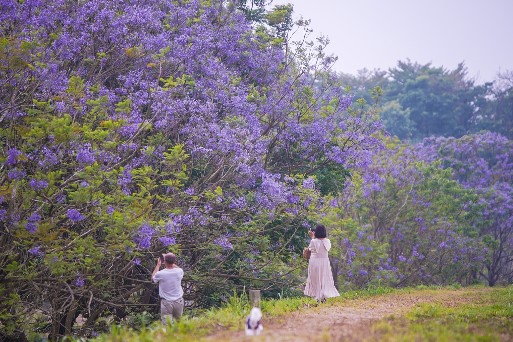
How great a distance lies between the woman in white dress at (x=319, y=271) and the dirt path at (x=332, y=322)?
0.43 m

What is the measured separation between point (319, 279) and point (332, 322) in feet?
12.3

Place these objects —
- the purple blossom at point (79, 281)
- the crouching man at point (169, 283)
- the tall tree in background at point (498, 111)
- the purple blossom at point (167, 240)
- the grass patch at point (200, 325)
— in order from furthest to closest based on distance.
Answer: the tall tree in background at point (498, 111) < the purple blossom at point (167, 240) < the purple blossom at point (79, 281) < the crouching man at point (169, 283) < the grass patch at point (200, 325)

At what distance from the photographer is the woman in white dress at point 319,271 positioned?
13.8 meters

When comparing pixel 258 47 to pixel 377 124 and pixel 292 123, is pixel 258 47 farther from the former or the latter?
pixel 377 124

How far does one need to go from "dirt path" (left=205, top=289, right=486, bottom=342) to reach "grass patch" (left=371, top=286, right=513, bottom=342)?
31 cm

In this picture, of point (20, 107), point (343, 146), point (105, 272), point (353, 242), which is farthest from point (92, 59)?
point (353, 242)

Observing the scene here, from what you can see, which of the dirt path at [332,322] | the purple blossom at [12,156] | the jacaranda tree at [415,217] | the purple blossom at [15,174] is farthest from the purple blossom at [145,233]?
the jacaranda tree at [415,217]

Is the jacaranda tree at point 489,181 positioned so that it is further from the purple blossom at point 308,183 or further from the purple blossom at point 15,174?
the purple blossom at point 15,174

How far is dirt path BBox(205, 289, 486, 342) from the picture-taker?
8.10 meters

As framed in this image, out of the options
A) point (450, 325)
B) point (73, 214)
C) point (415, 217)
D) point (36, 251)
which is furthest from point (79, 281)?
point (415, 217)

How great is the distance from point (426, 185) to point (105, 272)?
52.2 ft

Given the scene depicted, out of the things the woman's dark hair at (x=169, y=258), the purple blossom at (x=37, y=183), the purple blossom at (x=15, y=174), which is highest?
the purple blossom at (x=15, y=174)

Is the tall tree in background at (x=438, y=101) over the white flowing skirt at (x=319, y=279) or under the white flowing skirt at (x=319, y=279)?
over

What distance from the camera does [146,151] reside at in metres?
12.0
